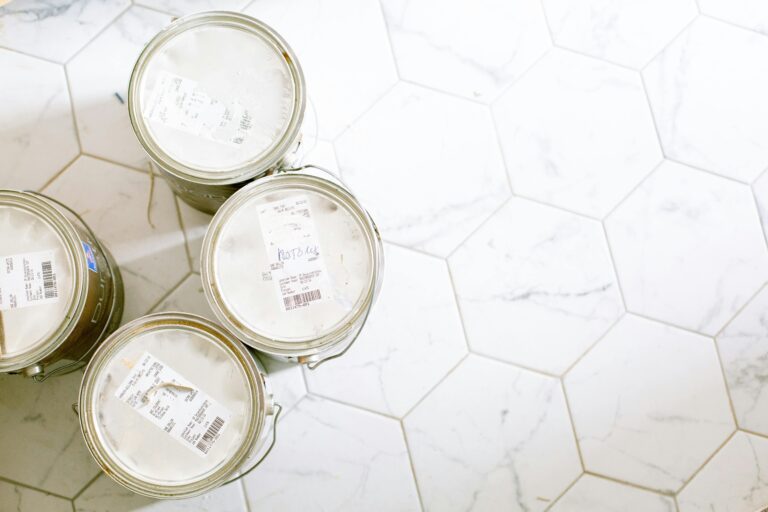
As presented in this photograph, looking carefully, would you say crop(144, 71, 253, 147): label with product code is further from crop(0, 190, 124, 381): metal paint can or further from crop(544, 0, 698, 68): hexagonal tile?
crop(544, 0, 698, 68): hexagonal tile

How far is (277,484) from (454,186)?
687 millimetres

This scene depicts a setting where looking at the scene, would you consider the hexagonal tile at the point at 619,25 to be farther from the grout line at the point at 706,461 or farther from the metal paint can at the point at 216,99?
the grout line at the point at 706,461

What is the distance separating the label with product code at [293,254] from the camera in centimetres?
99

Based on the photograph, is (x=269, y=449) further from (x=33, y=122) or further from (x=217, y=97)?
(x=33, y=122)

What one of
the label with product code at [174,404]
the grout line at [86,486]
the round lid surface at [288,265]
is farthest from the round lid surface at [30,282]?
the grout line at [86,486]

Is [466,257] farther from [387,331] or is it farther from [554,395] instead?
[554,395]

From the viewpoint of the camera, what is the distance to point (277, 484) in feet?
4.13

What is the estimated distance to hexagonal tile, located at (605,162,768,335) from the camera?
1369 millimetres

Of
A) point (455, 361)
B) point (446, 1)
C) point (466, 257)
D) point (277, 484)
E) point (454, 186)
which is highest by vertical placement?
point (446, 1)

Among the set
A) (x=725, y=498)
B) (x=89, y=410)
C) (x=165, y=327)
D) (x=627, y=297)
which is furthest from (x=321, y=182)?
(x=725, y=498)

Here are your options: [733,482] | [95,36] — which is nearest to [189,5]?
[95,36]

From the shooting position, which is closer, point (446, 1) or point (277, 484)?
point (277, 484)

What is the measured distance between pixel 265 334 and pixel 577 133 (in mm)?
810

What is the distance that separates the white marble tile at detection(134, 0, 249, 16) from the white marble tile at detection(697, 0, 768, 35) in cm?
101
